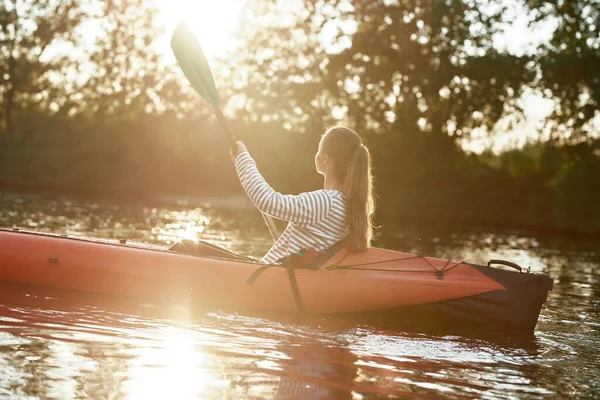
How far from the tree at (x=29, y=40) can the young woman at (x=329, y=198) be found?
82.0 feet

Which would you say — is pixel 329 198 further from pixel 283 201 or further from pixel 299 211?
pixel 283 201

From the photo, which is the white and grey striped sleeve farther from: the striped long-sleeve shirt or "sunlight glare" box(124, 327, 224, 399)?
"sunlight glare" box(124, 327, 224, 399)

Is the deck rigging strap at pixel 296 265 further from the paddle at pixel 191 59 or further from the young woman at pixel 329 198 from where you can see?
the paddle at pixel 191 59

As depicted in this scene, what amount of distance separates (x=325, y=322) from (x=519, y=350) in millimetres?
1181

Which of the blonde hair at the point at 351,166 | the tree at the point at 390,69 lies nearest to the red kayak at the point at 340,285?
the blonde hair at the point at 351,166

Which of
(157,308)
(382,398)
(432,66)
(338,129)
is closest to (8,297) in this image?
(157,308)

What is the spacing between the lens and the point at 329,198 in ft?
16.1

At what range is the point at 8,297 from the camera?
16.9ft

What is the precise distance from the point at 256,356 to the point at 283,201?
1.07m

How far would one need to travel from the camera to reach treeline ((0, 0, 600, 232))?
64.7 feet

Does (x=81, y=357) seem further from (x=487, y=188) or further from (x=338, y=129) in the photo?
(x=487, y=188)

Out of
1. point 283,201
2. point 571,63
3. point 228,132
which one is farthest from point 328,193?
point 571,63

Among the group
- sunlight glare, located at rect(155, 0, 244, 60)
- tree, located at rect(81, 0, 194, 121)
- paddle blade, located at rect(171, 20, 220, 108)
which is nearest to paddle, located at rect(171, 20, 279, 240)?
paddle blade, located at rect(171, 20, 220, 108)

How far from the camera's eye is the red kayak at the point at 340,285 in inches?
203
